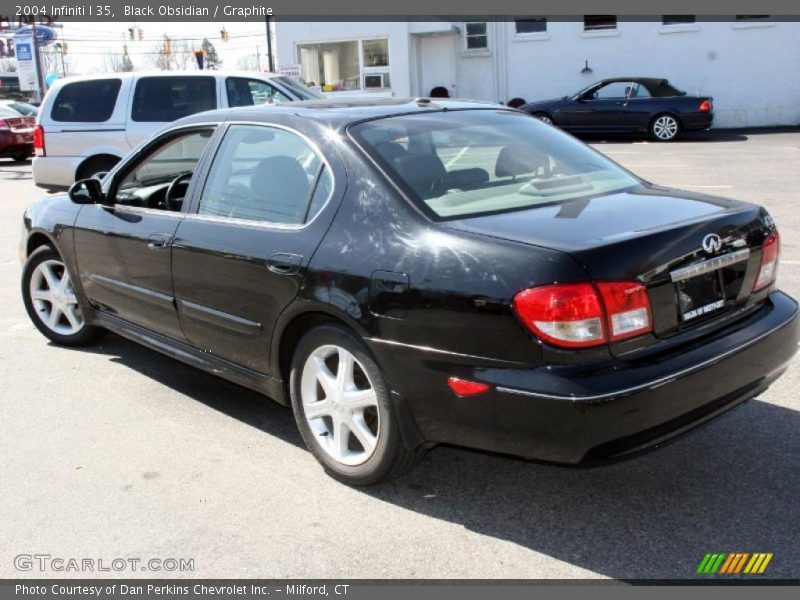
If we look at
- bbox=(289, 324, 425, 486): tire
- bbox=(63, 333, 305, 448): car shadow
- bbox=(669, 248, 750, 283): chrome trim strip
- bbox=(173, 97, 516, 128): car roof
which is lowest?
bbox=(63, 333, 305, 448): car shadow

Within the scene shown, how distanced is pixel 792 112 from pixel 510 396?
24.6 metres

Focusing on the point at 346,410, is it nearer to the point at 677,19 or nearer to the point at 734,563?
the point at 734,563

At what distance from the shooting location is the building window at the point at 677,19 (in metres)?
24.2

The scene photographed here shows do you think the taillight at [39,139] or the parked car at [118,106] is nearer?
the parked car at [118,106]

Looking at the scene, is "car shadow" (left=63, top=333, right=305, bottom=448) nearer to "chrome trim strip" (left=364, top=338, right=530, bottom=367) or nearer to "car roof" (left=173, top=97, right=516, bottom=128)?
"chrome trim strip" (left=364, top=338, right=530, bottom=367)

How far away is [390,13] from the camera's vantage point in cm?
2503

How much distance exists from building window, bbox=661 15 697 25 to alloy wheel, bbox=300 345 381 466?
77.9 feet

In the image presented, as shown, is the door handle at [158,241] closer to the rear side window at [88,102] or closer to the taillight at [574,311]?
the taillight at [574,311]

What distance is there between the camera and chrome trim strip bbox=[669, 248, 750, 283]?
10.1 ft

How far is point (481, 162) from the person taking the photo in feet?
12.6

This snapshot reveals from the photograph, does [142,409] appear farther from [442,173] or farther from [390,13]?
[390,13]

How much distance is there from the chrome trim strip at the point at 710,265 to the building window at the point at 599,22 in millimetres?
23234

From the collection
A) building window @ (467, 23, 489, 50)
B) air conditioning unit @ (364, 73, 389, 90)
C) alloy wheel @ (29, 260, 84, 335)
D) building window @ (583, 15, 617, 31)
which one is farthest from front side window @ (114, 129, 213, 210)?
building window @ (467, 23, 489, 50)

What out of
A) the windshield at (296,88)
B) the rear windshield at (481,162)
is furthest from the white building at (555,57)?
the rear windshield at (481,162)
